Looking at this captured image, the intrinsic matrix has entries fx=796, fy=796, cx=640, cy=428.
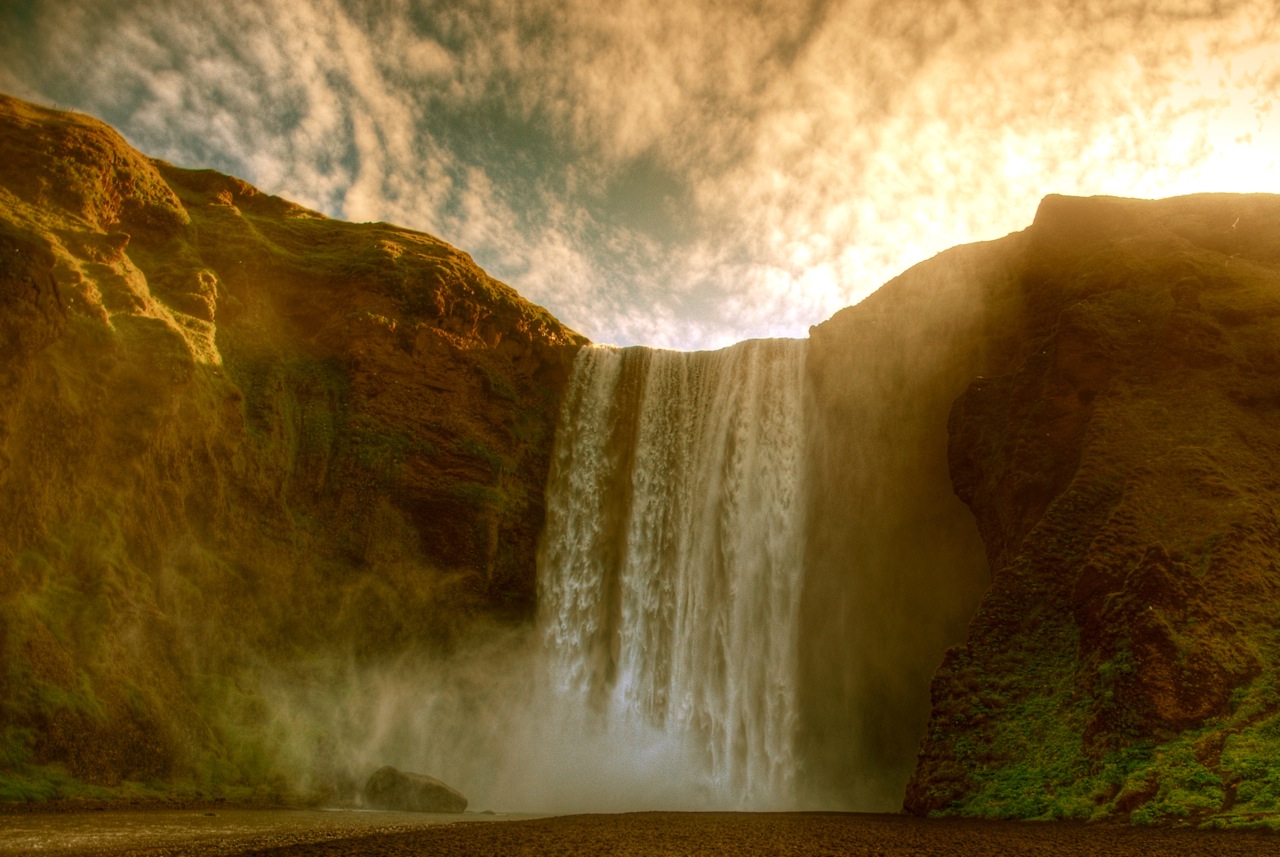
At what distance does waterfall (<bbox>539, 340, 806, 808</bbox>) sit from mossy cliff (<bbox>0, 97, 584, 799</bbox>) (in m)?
1.92

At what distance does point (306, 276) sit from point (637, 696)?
64.9 ft

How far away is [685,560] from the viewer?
29.9 meters

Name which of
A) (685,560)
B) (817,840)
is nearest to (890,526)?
(685,560)

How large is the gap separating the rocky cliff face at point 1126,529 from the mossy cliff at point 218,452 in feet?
52.9

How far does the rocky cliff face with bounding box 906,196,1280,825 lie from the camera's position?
11.3 m

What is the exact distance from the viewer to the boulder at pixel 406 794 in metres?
20.0

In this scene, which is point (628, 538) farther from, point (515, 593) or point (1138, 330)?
point (1138, 330)

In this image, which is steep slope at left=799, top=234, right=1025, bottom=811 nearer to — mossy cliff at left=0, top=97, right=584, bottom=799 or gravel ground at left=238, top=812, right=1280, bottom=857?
mossy cliff at left=0, top=97, right=584, bottom=799

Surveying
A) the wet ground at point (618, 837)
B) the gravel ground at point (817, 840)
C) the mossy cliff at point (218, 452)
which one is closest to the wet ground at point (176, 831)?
the wet ground at point (618, 837)

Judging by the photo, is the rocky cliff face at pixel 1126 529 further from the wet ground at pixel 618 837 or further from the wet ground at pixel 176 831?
the wet ground at pixel 176 831

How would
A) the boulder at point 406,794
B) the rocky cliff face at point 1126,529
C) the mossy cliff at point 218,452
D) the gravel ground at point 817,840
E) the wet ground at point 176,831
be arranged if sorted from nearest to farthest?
the gravel ground at point 817,840
the wet ground at point 176,831
the rocky cliff face at point 1126,529
the mossy cliff at point 218,452
the boulder at point 406,794

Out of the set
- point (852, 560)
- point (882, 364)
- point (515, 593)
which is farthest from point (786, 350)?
point (515, 593)

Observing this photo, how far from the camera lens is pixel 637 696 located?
1119 inches

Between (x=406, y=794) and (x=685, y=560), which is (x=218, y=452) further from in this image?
(x=685, y=560)
